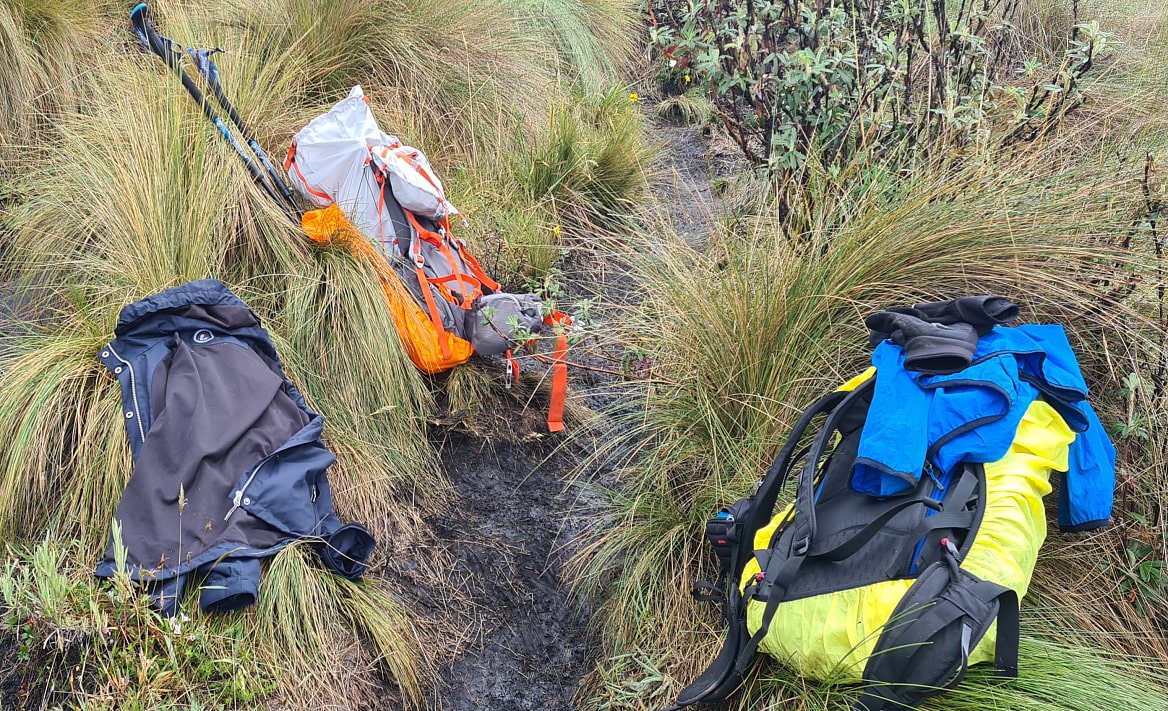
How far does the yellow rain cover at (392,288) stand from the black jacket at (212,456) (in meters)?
0.73

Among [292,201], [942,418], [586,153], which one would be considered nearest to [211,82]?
[292,201]

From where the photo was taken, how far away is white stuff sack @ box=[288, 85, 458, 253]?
3.89m

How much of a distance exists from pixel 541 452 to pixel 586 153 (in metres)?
2.06

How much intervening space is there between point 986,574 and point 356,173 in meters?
3.15

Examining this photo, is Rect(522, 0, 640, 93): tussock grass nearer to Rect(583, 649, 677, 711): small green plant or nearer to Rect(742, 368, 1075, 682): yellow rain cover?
Rect(583, 649, 677, 711): small green plant

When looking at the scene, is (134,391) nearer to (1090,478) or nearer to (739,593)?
(739,593)

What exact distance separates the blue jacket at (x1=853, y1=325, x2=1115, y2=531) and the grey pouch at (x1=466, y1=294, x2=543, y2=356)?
1.87 meters

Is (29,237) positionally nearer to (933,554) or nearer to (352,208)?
(352,208)

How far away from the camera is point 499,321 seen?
3.93 metres

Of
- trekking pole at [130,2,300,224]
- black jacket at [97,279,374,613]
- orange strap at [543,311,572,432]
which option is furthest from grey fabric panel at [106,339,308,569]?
orange strap at [543,311,572,432]

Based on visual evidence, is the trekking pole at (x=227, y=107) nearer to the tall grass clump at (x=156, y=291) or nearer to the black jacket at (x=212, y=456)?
the tall grass clump at (x=156, y=291)

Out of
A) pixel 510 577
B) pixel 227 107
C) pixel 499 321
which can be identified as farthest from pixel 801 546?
pixel 227 107

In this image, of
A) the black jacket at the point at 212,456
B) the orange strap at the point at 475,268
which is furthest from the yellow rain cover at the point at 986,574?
the orange strap at the point at 475,268

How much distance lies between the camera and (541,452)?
3975 millimetres
